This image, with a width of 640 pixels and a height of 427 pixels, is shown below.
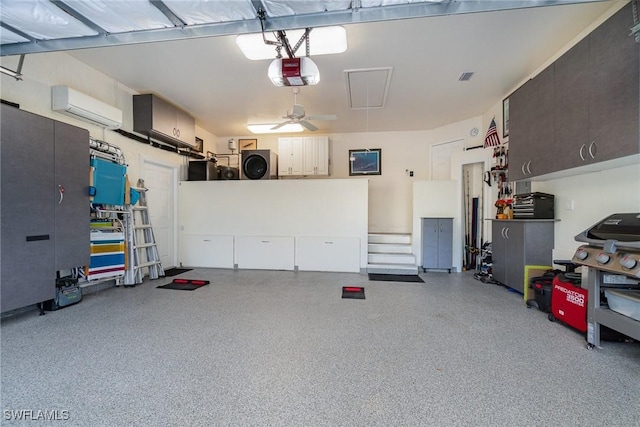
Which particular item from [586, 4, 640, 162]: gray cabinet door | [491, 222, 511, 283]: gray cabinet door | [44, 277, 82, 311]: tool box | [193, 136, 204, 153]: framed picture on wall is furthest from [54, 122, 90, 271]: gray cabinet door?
[491, 222, 511, 283]: gray cabinet door

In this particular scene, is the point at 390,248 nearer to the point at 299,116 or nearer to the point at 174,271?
the point at 299,116

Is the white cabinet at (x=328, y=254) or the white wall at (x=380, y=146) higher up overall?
the white wall at (x=380, y=146)

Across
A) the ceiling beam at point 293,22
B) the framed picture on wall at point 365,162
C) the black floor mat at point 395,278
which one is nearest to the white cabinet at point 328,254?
the black floor mat at point 395,278

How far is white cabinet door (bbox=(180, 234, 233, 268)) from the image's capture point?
5.70 m

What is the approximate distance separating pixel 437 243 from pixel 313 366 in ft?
13.4

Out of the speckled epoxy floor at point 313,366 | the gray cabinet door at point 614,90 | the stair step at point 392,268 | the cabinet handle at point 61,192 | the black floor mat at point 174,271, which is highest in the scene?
the gray cabinet door at point 614,90

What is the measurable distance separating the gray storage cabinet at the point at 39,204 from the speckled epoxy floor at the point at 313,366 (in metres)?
0.49

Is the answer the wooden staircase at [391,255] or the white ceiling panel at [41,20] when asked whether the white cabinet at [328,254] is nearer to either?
the wooden staircase at [391,255]

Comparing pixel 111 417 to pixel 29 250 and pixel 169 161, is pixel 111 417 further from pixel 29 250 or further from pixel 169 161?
pixel 169 161

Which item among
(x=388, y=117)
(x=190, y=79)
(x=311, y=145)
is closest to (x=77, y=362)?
(x=190, y=79)

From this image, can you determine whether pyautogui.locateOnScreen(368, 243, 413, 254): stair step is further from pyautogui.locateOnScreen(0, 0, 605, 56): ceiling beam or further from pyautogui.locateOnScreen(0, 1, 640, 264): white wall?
pyautogui.locateOnScreen(0, 0, 605, 56): ceiling beam

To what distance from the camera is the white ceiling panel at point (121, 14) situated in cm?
167

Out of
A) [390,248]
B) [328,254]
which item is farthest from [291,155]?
[390,248]

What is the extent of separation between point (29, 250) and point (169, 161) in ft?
9.83
